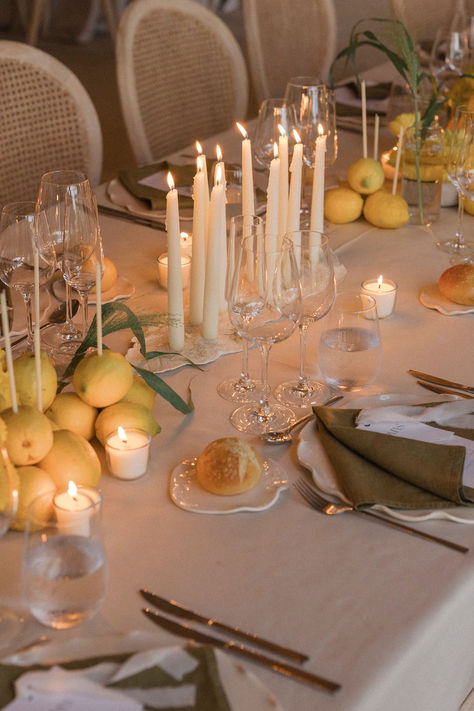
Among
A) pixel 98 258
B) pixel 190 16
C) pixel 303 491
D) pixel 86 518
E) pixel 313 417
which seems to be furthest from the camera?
pixel 190 16

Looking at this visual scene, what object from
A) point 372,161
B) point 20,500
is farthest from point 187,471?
point 372,161

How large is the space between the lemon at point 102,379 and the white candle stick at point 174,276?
0.25 metres

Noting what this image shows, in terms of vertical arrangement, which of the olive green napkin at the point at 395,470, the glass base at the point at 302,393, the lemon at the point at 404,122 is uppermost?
the lemon at the point at 404,122

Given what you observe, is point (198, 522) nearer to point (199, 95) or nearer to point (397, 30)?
point (397, 30)

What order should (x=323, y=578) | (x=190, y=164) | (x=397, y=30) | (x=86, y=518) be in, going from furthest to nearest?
1. (x=190, y=164)
2. (x=397, y=30)
3. (x=323, y=578)
4. (x=86, y=518)

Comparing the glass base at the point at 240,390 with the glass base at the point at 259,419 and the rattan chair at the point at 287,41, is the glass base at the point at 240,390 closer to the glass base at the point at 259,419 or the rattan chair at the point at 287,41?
the glass base at the point at 259,419

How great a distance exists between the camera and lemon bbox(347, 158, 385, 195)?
1782 millimetres

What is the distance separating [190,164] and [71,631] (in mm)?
1399

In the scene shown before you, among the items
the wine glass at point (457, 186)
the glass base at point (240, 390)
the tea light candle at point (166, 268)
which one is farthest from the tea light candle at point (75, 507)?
the wine glass at point (457, 186)

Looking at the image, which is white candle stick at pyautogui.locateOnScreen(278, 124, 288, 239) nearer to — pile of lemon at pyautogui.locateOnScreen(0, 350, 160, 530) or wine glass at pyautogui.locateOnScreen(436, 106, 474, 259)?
wine glass at pyautogui.locateOnScreen(436, 106, 474, 259)

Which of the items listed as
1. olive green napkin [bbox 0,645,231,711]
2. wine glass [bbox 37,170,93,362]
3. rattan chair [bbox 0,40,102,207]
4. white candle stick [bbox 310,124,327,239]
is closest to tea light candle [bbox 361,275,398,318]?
white candle stick [bbox 310,124,327,239]

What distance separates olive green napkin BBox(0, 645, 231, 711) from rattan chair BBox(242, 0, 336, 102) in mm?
2553

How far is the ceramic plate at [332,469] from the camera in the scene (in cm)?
97

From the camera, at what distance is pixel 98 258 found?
4.13ft
